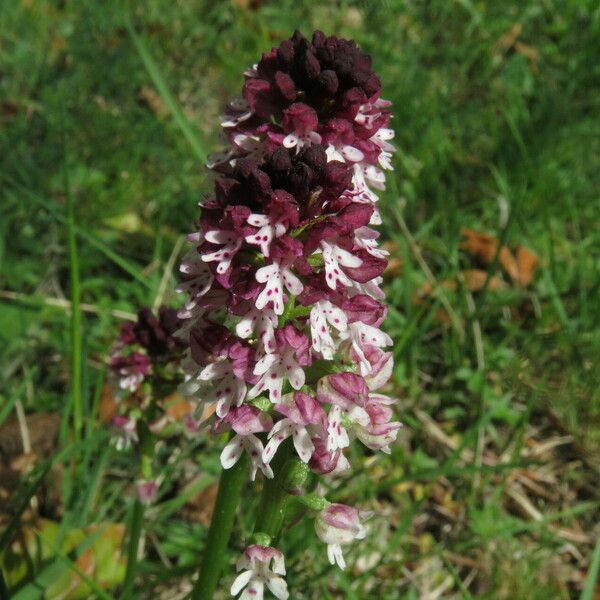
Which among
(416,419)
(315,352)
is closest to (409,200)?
(416,419)

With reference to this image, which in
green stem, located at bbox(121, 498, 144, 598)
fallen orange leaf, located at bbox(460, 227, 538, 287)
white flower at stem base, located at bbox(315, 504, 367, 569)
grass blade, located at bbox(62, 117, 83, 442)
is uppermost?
white flower at stem base, located at bbox(315, 504, 367, 569)

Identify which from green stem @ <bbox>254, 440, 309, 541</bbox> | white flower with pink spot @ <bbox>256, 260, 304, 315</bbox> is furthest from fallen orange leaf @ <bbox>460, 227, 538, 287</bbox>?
white flower with pink spot @ <bbox>256, 260, 304, 315</bbox>

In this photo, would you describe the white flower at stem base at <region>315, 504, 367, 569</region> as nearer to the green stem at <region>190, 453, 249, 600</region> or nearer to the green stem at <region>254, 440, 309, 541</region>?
the green stem at <region>254, 440, 309, 541</region>

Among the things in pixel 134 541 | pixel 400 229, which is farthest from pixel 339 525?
pixel 400 229

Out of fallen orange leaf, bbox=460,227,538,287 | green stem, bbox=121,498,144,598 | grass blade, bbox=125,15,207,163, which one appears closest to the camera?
green stem, bbox=121,498,144,598

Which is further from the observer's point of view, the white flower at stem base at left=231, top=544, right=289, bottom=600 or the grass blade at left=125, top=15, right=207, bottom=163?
the grass blade at left=125, top=15, right=207, bottom=163

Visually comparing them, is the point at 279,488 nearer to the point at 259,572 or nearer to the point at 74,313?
the point at 259,572

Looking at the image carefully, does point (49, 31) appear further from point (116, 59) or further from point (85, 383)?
point (85, 383)

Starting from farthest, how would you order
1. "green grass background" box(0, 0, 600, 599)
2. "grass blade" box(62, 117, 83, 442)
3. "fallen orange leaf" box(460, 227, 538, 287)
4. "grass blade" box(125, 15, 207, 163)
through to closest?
"fallen orange leaf" box(460, 227, 538, 287) < "grass blade" box(125, 15, 207, 163) < "green grass background" box(0, 0, 600, 599) < "grass blade" box(62, 117, 83, 442)
